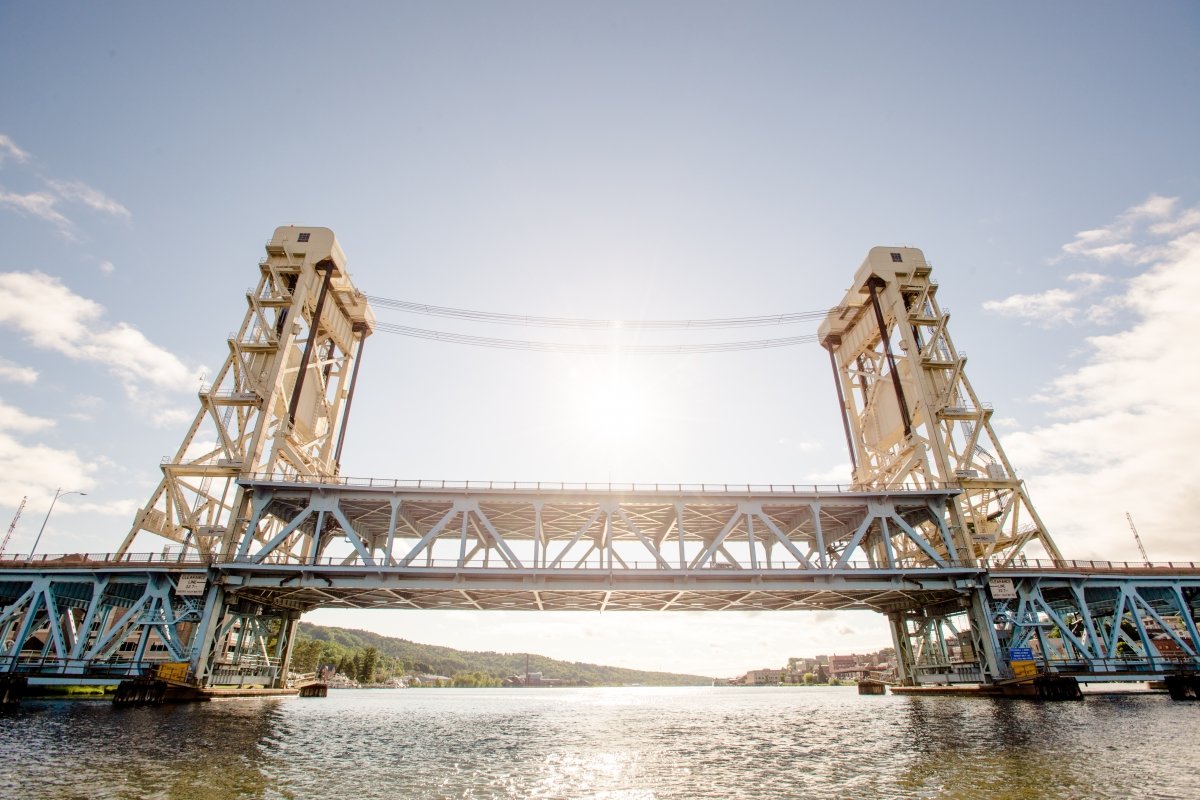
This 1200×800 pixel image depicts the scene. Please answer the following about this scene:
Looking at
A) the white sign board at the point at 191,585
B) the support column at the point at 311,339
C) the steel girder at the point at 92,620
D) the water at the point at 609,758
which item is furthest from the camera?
the support column at the point at 311,339

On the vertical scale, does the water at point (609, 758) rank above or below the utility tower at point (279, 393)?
below

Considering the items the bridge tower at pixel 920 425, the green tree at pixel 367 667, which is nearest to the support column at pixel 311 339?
the bridge tower at pixel 920 425

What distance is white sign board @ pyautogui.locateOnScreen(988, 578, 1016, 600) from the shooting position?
35375mm

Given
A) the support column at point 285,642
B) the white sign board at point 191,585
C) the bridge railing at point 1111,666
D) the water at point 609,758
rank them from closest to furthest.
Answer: the water at point 609,758 < the white sign board at point 191,585 < the bridge railing at point 1111,666 < the support column at point 285,642

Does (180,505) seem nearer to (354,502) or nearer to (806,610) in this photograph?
(354,502)

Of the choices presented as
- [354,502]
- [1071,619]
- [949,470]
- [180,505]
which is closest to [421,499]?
[354,502]

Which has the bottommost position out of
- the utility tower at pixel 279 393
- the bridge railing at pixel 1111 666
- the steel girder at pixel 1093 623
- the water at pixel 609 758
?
the water at pixel 609 758

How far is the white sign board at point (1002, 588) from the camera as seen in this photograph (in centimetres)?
3538

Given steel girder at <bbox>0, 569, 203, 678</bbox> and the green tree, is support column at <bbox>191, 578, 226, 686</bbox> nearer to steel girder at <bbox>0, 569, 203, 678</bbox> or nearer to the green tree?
steel girder at <bbox>0, 569, 203, 678</bbox>

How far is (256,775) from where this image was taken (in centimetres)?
1423

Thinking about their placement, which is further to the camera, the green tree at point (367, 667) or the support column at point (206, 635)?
the green tree at point (367, 667)

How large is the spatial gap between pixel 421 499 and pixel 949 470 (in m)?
34.9

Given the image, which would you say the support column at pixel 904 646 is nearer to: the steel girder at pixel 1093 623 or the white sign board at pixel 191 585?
the steel girder at pixel 1093 623

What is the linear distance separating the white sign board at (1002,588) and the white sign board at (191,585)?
46102 millimetres
